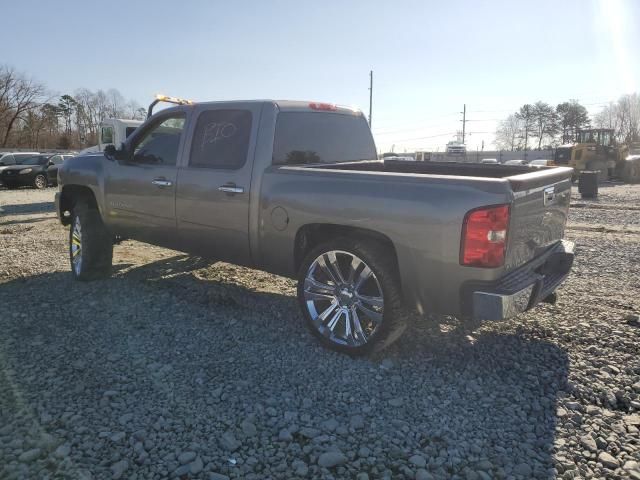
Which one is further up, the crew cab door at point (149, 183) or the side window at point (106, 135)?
the side window at point (106, 135)

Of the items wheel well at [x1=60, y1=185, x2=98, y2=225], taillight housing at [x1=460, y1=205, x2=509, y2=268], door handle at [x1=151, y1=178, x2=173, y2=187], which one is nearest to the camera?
taillight housing at [x1=460, y1=205, x2=509, y2=268]

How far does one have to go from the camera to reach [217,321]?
14.9ft

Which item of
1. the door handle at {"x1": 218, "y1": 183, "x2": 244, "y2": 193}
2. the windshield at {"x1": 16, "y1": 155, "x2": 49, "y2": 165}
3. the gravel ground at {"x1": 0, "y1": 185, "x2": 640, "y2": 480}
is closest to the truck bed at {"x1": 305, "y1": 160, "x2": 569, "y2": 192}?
the door handle at {"x1": 218, "y1": 183, "x2": 244, "y2": 193}

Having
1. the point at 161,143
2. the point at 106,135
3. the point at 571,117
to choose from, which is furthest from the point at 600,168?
the point at 571,117

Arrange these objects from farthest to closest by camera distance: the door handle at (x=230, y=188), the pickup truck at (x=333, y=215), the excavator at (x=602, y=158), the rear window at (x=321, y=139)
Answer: the excavator at (x=602, y=158) < the rear window at (x=321, y=139) < the door handle at (x=230, y=188) < the pickup truck at (x=333, y=215)

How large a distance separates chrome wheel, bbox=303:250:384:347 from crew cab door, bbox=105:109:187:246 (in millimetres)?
1848

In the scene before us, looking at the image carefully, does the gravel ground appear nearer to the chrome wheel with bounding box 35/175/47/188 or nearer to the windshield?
the chrome wheel with bounding box 35/175/47/188

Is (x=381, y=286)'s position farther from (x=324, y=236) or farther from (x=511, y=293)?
(x=511, y=293)

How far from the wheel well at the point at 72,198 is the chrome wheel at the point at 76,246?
0.85 ft

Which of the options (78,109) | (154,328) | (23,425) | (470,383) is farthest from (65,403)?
(78,109)

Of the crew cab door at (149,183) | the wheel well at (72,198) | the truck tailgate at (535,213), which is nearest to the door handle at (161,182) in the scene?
the crew cab door at (149,183)

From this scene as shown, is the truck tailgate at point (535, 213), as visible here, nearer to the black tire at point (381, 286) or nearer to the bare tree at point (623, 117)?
the black tire at point (381, 286)

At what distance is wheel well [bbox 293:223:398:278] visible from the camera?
142 inches

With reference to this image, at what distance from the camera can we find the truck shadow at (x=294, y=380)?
2.74 meters
